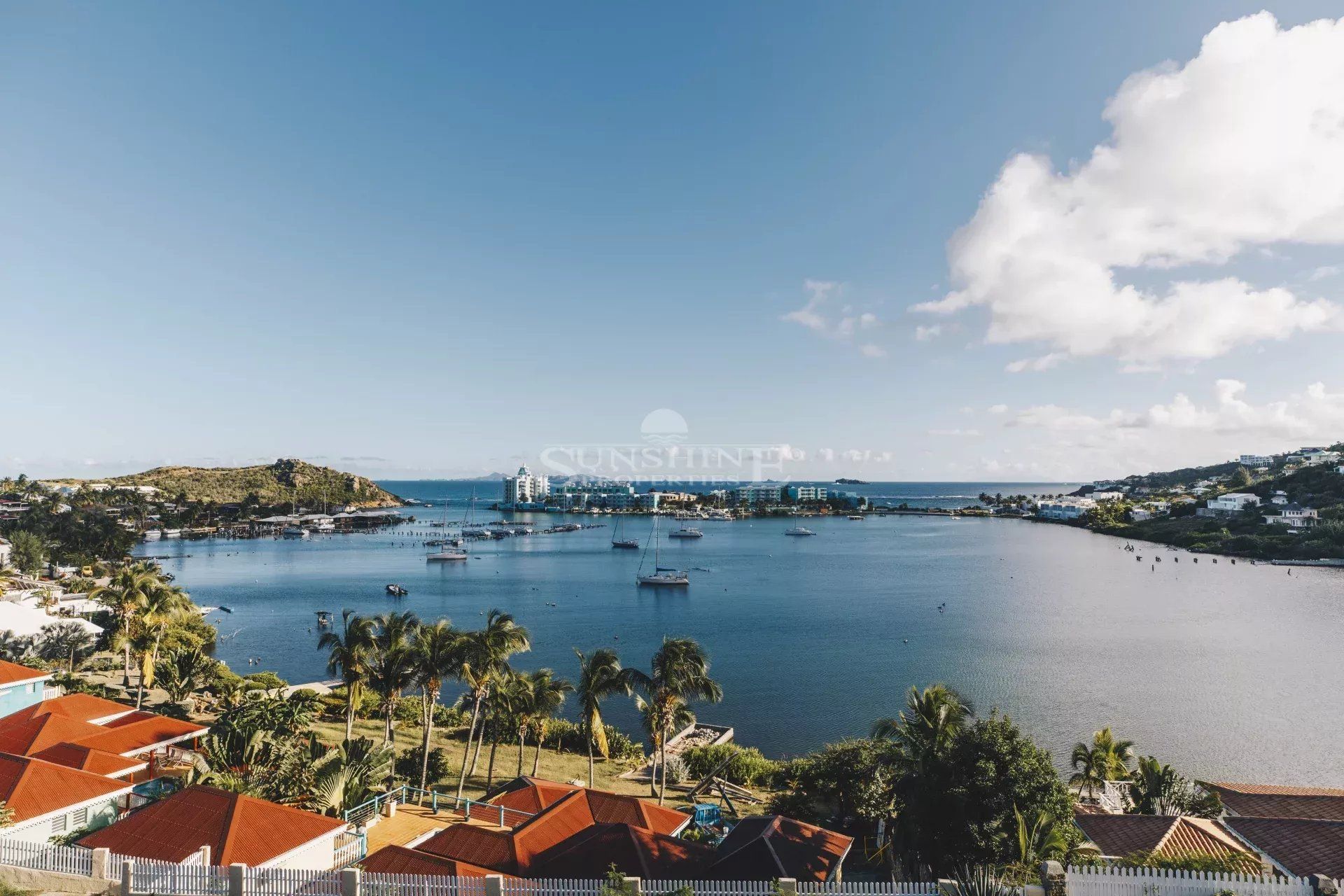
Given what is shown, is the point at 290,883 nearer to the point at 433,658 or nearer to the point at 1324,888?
the point at 433,658

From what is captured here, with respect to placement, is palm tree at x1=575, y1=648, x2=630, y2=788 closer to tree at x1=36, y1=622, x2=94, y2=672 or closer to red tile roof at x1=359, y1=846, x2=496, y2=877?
red tile roof at x1=359, y1=846, x2=496, y2=877

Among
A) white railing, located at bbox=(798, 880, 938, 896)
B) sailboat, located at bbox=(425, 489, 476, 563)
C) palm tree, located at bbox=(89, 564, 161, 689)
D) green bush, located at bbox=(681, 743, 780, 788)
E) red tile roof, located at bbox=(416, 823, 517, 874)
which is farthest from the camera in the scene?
sailboat, located at bbox=(425, 489, 476, 563)

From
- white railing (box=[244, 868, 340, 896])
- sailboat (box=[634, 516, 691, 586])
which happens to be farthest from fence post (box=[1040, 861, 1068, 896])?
sailboat (box=[634, 516, 691, 586])

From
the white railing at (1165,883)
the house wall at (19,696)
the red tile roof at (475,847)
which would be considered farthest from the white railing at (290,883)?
the house wall at (19,696)

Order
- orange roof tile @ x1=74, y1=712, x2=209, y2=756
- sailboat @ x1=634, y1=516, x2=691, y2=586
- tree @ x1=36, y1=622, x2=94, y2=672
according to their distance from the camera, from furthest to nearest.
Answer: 1. sailboat @ x1=634, y1=516, x2=691, y2=586
2. tree @ x1=36, y1=622, x2=94, y2=672
3. orange roof tile @ x1=74, y1=712, x2=209, y2=756

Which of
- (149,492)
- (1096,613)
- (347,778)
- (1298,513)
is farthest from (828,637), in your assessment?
(149,492)

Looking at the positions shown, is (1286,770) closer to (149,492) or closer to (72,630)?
(72,630)
